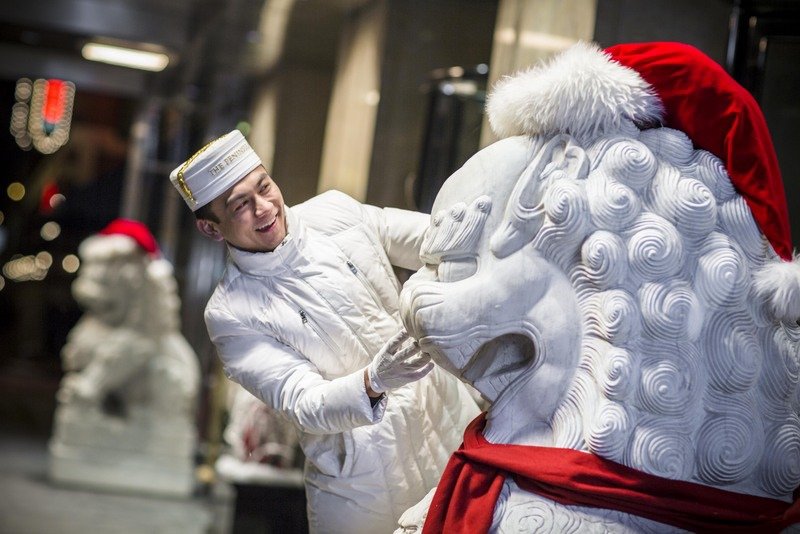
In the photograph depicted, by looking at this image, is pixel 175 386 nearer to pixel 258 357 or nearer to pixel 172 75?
pixel 172 75

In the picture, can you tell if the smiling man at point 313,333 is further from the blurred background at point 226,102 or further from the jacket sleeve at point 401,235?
the blurred background at point 226,102

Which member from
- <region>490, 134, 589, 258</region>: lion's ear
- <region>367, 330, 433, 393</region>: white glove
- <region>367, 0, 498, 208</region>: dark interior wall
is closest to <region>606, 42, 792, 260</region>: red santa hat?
<region>490, 134, 589, 258</region>: lion's ear

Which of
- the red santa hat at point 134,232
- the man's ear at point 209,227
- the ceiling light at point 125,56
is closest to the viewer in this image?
the man's ear at point 209,227

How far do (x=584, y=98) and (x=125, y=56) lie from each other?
421 centimetres

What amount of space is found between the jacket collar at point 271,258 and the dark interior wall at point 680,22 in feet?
4.18

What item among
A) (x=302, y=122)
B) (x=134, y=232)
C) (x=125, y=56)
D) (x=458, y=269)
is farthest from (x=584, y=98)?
(x=134, y=232)

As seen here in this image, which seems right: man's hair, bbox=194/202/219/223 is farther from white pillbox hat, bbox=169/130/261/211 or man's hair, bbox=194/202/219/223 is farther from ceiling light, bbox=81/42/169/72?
ceiling light, bbox=81/42/169/72

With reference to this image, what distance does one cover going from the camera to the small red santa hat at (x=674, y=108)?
188 centimetres

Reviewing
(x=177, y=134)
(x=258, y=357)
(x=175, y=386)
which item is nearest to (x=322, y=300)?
(x=258, y=357)

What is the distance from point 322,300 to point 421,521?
1.77 ft

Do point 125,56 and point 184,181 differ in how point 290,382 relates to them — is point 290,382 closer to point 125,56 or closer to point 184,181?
point 184,181

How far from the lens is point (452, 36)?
3.46 meters

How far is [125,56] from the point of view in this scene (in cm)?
558

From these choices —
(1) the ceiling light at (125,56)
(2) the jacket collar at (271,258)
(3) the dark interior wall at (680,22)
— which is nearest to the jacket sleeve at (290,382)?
(2) the jacket collar at (271,258)
